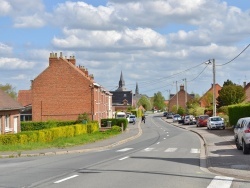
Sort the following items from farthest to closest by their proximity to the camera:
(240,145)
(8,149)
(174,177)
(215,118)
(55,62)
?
(55,62) → (215,118) → (8,149) → (240,145) → (174,177)

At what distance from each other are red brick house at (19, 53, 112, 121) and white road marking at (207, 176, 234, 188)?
164 feet

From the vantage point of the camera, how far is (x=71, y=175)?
15148mm

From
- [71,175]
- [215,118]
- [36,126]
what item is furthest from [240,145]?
[36,126]

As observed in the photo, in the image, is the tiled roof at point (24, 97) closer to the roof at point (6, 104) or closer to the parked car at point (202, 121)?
the parked car at point (202, 121)

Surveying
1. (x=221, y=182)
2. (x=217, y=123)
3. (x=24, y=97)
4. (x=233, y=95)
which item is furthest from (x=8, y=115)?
(x=233, y=95)

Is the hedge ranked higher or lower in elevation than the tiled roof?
lower

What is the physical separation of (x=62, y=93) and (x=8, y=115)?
1914cm

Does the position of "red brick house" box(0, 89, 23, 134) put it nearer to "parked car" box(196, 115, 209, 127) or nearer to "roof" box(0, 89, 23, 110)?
"roof" box(0, 89, 23, 110)

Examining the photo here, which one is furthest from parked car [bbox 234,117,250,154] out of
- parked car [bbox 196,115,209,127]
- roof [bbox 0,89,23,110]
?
parked car [bbox 196,115,209,127]

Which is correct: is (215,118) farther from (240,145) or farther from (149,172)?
(149,172)

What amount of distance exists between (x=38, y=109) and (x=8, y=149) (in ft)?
120

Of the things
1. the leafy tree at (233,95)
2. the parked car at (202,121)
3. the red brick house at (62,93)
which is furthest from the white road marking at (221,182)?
the leafy tree at (233,95)

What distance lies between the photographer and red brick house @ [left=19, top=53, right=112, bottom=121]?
63.8 meters

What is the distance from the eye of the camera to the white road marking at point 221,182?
1252cm
